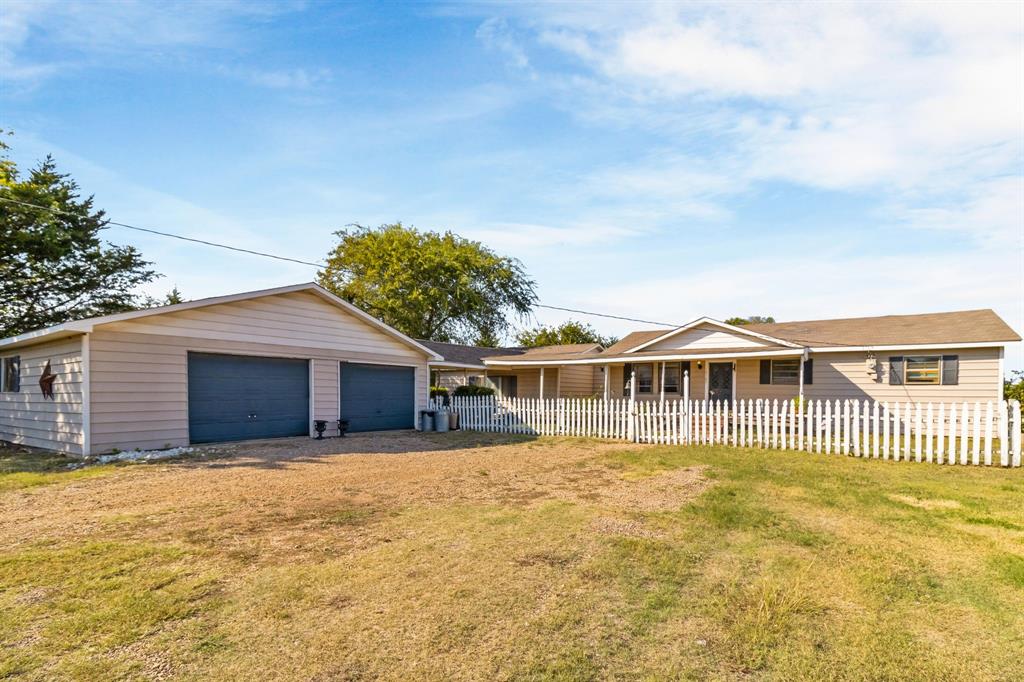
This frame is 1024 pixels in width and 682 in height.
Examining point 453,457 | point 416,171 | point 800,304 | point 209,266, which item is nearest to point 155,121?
point 416,171

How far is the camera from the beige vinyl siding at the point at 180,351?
36.3 ft

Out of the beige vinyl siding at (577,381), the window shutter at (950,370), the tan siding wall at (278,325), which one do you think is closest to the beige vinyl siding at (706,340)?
the window shutter at (950,370)

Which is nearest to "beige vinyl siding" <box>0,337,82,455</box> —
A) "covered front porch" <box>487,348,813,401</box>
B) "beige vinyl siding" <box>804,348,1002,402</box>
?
"covered front porch" <box>487,348,813,401</box>

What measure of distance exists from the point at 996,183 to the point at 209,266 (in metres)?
25.5

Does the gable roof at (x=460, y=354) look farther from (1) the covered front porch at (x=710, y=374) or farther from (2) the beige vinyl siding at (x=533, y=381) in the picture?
(1) the covered front porch at (x=710, y=374)

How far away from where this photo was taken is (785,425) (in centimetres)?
1266

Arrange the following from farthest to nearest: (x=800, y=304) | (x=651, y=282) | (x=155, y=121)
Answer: (x=800, y=304) → (x=651, y=282) → (x=155, y=121)

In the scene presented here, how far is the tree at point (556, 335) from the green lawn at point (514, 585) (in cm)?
3592

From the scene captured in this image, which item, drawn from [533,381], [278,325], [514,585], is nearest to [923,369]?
[533,381]

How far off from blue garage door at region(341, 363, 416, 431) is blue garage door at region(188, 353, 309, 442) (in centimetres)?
146

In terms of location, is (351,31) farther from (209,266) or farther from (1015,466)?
(1015,466)

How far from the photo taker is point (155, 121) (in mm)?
13625

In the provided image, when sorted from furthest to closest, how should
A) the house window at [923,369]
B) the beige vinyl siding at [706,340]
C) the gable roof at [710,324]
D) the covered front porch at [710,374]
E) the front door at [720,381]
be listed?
the front door at [720,381] < the beige vinyl siding at [706,340] < the gable roof at [710,324] < the covered front porch at [710,374] < the house window at [923,369]

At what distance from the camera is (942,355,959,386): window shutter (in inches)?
617
